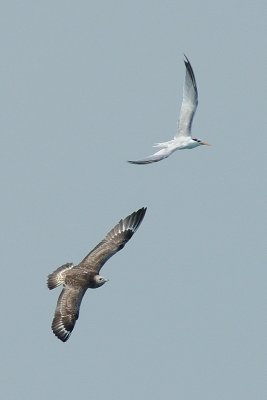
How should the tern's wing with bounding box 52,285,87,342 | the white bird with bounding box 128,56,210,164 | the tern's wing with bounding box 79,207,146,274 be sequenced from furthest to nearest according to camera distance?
the white bird with bounding box 128,56,210,164, the tern's wing with bounding box 79,207,146,274, the tern's wing with bounding box 52,285,87,342

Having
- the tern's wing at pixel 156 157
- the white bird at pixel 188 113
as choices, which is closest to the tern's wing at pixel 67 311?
the tern's wing at pixel 156 157

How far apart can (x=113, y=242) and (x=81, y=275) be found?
257 centimetres

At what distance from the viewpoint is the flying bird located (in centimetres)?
4012

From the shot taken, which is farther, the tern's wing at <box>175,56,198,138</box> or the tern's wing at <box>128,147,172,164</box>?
the tern's wing at <box>175,56,198,138</box>

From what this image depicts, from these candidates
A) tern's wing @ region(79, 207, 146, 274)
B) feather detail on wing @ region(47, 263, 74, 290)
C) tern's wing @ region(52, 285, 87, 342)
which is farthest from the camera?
tern's wing @ region(79, 207, 146, 274)

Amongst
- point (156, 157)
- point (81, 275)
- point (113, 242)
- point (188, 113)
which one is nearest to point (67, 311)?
point (81, 275)

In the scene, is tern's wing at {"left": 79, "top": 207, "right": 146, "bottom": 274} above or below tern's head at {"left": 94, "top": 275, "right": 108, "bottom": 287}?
above

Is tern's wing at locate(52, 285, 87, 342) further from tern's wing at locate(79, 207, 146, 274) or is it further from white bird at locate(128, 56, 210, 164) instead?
white bird at locate(128, 56, 210, 164)

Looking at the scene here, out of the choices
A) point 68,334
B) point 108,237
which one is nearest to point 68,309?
point 68,334

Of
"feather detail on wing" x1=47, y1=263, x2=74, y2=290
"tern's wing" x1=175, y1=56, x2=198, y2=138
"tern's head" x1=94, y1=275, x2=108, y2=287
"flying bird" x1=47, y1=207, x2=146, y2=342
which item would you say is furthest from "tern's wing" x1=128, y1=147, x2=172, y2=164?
"feather detail on wing" x1=47, y1=263, x2=74, y2=290

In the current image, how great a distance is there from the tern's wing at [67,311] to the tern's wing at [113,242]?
139 cm

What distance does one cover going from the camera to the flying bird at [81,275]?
132ft

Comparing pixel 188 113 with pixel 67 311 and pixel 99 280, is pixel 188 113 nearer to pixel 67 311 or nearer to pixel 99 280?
pixel 99 280

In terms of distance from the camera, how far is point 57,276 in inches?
1646
